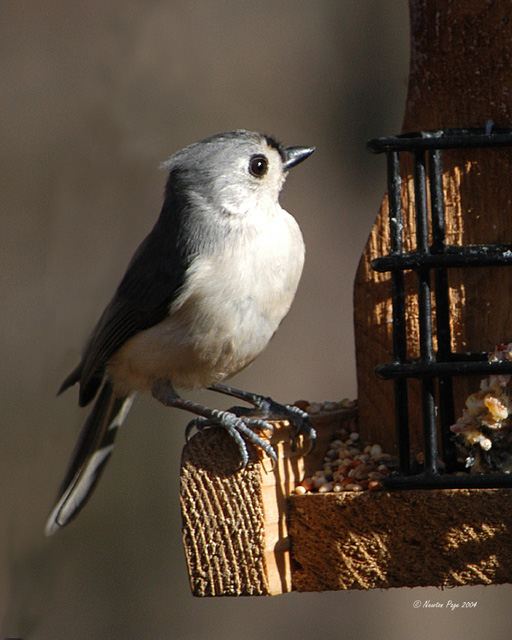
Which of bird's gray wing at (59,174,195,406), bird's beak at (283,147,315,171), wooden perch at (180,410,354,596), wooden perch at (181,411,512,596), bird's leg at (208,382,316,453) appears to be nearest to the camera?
wooden perch at (181,411,512,596)

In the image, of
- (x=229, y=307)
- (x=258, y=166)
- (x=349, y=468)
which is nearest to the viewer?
(x=349, y=468)

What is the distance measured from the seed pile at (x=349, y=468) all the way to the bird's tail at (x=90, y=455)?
43.2 inches

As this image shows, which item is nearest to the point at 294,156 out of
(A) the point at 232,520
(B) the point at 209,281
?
(B) the point at 209,281

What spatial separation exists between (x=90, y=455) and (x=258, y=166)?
4.31ft

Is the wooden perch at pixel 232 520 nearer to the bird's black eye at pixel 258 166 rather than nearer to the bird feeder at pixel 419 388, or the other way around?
the bird feeder at pixel 419 388

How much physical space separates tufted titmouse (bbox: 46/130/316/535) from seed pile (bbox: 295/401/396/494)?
0.14 m

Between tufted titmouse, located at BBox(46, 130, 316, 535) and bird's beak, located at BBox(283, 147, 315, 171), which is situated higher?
bird's beak, located at BBox(283, 147, 315, 171)

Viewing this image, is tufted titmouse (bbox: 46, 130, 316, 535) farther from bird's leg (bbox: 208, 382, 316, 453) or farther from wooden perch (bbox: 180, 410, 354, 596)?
wooden perch (bbox: 180, 410, 354, 596)

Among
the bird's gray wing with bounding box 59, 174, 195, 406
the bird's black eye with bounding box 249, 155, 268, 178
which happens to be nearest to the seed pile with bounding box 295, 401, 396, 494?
the bird's gray wing with bounding box 59, 174, 195, 406

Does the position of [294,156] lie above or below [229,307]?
above

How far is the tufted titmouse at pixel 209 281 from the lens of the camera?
2.59 metres

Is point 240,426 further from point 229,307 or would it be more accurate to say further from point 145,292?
point 145,292

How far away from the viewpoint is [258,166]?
2.80 metres

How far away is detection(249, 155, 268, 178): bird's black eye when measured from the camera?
9.18 feet
